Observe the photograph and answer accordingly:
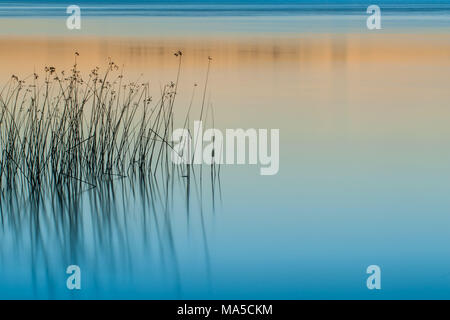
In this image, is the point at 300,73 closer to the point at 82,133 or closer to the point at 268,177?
the point at 268,177

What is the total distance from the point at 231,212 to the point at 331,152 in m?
0.56

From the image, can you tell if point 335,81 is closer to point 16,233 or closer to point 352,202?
point 352,202

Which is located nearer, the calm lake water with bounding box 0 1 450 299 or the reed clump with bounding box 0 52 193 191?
the calm lake water with bounding box 0 1 450 299

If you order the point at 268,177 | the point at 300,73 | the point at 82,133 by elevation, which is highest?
the point at 300,73

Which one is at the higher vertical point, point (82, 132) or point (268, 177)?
point (82, 132)

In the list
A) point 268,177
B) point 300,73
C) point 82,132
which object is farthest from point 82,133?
point 300,73

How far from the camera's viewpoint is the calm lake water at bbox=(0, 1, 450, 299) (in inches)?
211

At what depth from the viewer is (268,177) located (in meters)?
5.48

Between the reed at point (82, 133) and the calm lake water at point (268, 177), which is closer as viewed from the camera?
the calm lake water at point (268, 177)

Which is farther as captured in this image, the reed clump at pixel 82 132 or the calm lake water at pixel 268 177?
the reed clump at pixel 82 132

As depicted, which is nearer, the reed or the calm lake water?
the calm lake water

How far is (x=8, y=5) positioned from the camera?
5.35m

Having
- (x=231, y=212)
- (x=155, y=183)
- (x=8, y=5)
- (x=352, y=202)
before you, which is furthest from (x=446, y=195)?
(x=8, y=5)

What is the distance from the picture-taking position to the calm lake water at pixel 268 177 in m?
5.36
